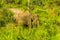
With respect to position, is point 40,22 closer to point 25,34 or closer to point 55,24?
point 55,24

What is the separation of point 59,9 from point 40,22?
0.90m

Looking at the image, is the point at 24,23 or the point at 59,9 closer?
the point at 24,23

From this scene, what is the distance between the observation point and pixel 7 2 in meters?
4.63

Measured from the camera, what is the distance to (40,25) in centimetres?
383

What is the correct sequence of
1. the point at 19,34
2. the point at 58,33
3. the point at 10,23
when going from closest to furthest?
the point at 19,34 → the point at 58,33 → the point at 10,23

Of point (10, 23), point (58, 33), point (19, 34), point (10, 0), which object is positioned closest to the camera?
point (19, 34)

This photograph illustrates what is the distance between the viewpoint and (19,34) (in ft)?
10.8

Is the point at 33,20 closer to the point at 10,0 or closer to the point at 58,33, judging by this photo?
the point at 58,33

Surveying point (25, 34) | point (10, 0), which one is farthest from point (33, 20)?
point (10, 0)

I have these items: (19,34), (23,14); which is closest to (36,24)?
(23,14)

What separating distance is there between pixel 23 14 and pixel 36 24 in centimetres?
35

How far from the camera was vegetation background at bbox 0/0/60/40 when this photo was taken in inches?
129

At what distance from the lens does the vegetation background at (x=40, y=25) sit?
10.8 feet

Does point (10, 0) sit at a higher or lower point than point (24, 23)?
higher
